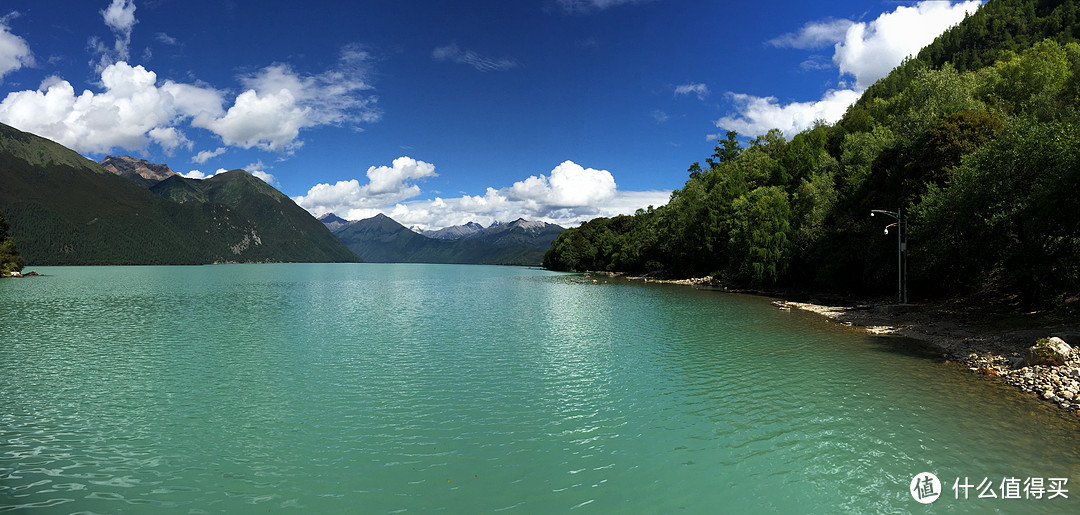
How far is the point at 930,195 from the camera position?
37125 millimetres

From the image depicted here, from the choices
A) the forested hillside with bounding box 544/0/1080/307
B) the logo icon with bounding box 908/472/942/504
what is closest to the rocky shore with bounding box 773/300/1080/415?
the forested hillside with bounding box 544/0/1080/307

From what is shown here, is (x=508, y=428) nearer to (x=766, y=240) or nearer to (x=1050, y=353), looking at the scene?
(x=1050, y=353)

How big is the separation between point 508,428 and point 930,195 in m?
40.4

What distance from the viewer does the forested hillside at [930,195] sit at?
1102 inches

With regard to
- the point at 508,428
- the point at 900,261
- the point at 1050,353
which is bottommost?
the point at 508,428

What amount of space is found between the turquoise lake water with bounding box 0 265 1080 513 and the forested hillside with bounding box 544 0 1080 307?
10.5m

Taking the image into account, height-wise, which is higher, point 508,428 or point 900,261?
point 900,261

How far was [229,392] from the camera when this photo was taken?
19.0 meters

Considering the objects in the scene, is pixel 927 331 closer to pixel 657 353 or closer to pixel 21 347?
pixel 657 353

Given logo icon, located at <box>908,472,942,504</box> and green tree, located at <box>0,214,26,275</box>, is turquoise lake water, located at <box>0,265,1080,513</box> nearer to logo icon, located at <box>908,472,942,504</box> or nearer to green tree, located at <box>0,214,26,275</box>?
logo icon, located at <box>908,472,942,504</box>

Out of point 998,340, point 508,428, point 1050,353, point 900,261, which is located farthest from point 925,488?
point 900,261

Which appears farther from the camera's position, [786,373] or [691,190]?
[691,190]

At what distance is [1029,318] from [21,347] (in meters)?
61.8

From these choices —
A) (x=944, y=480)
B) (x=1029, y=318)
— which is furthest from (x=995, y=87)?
(x=944, y=480)
